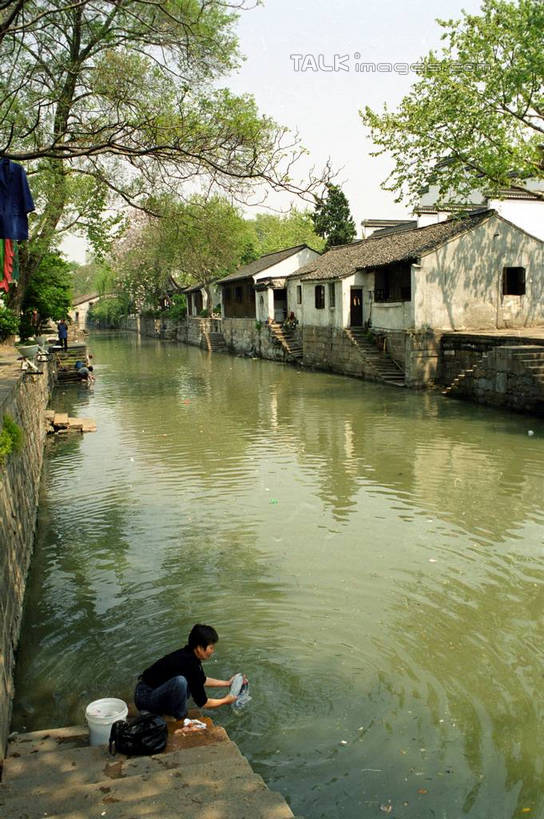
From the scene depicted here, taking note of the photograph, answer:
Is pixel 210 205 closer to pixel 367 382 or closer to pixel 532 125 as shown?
pixel 532 125

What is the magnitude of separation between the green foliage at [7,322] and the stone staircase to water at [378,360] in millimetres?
13191

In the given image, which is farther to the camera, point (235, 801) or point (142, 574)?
point (142, 574)

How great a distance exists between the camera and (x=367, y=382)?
26.5m

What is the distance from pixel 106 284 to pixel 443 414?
73570 mm

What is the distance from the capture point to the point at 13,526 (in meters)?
7.38

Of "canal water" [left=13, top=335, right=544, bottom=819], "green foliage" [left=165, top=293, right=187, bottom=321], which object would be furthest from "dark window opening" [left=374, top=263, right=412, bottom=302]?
"green foliage" [left=165, top=293, right=187, bottom=321]

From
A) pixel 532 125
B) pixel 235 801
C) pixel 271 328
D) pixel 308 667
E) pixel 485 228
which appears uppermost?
pixel 532 125

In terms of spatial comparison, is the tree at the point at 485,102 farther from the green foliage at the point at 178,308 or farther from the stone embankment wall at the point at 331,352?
the green foliage at the point at 178,308

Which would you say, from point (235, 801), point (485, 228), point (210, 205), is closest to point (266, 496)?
point (210, 205)

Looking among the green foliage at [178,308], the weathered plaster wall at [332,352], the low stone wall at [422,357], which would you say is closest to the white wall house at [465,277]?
the low stone wall at [422,357]

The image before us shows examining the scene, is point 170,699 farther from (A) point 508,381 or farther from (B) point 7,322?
(B) point 7,322

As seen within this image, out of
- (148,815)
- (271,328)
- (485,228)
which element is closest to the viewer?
(148,815)

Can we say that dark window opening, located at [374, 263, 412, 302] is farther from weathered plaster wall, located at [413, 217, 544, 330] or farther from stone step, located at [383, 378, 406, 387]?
stone step, located at [383, 378, 406, 387]

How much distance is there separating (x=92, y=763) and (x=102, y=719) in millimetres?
400
